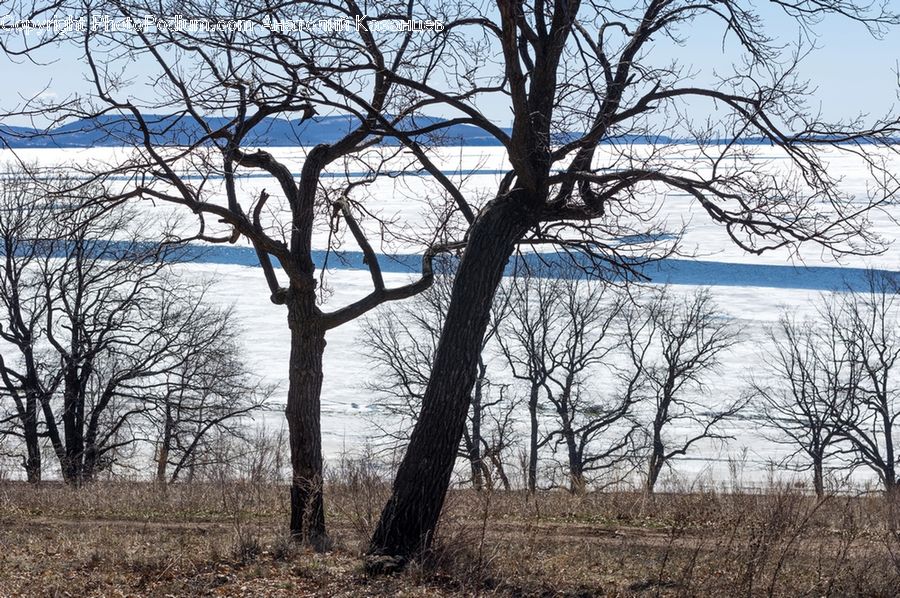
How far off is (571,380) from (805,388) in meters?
8.60

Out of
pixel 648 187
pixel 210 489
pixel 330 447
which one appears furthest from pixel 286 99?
pixel 330 447

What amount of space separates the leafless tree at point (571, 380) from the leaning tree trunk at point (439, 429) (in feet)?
72.9

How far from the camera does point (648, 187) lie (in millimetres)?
8727

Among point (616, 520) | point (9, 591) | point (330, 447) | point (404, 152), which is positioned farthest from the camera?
point (330, 447)

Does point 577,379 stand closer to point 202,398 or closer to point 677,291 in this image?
point 677,291

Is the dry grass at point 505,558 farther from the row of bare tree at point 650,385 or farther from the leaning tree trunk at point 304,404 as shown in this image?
the row of bare tree at point 650,385

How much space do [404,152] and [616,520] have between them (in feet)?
15.9

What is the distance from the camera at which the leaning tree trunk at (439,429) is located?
6.92m

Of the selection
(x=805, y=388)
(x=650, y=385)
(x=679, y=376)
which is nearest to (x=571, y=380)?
(x=650, y=385)

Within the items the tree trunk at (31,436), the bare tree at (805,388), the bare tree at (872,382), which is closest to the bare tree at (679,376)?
the bare tree at (805,388)

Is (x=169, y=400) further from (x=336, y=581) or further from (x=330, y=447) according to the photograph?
(x=336, y=581)

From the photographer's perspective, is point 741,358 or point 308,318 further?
point 741,358

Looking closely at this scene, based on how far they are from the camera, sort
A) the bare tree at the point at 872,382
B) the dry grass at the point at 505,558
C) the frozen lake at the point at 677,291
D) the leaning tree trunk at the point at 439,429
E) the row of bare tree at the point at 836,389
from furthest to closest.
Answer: the frozen lake at the point at 677,291, the row of bare tree at the point at 836,389, the bare tree at the point at 872,382, the leaning tree trunk at the point at 439,429, the dry grass at the point at 505,558

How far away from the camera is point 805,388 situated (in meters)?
33.8
